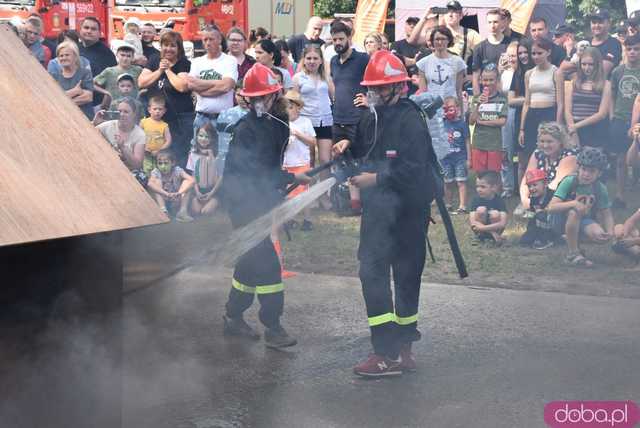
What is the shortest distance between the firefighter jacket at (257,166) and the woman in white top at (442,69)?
15.4 ft

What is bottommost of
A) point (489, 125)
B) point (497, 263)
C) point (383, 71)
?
point (497, 263)

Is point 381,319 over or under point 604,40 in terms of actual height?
under

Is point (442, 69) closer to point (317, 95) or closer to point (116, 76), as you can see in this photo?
point (317, 95)

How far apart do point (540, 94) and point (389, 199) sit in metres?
5.19

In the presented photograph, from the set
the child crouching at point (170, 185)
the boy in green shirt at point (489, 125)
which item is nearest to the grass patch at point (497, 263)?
the boy in green shirt at point (489, 125)

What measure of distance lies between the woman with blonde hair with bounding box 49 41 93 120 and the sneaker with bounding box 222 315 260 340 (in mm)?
4612

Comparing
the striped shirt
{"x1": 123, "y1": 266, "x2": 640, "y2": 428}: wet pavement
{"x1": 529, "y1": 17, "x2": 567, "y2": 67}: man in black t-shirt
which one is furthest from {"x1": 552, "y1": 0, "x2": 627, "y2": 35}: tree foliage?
{"x1": 123, "y1": 266, "x2": 640, "y2": 428}: wet pavement

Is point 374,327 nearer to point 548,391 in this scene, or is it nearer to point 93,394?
point 548,391

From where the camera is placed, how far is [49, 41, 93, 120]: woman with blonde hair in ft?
32.3

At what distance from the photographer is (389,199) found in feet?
17.4

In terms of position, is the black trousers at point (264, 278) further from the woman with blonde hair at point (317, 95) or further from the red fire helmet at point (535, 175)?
the woman with blonde hair at point (317, 95)

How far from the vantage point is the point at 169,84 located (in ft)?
33.4

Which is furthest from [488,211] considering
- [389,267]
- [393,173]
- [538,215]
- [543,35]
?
[393,173]

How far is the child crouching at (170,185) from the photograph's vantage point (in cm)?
986
